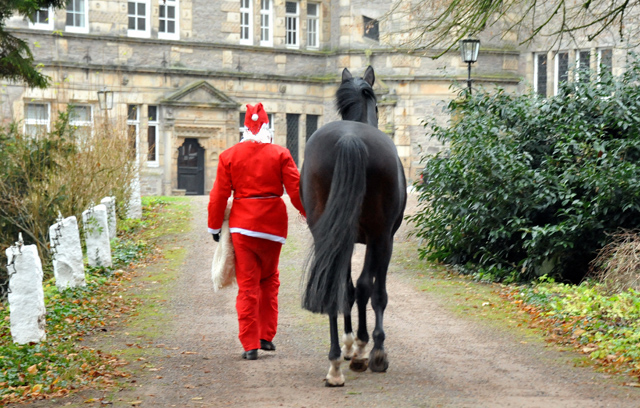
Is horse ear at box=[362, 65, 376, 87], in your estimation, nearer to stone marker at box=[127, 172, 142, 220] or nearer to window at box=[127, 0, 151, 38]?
stone marker at box=[127, 172, 142, 220]

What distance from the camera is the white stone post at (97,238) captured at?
1301cm

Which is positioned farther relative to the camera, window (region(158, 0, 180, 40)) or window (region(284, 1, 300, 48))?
window (region(284, 1, 300, 48))

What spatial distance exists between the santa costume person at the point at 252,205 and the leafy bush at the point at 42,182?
771cm

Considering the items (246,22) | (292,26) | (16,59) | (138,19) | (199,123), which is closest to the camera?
(16,59)

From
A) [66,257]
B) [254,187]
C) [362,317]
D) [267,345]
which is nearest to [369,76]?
[254,187]

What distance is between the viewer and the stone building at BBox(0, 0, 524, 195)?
103 ft

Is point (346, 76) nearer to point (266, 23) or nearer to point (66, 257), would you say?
point (66, 257)

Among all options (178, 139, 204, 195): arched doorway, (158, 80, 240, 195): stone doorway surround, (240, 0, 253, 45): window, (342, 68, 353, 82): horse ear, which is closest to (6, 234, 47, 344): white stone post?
(342, 68, 353, 82): horse ear

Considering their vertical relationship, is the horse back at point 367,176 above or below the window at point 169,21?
below

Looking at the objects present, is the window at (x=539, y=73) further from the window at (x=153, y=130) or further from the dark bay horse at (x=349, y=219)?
the dark bay horse at (x=349, y=219)

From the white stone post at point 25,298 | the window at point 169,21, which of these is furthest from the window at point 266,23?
the white stone post at point 25,298

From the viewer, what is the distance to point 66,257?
36.4 feet

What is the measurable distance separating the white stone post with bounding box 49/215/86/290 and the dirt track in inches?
64.4

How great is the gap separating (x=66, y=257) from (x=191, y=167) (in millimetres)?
22656
